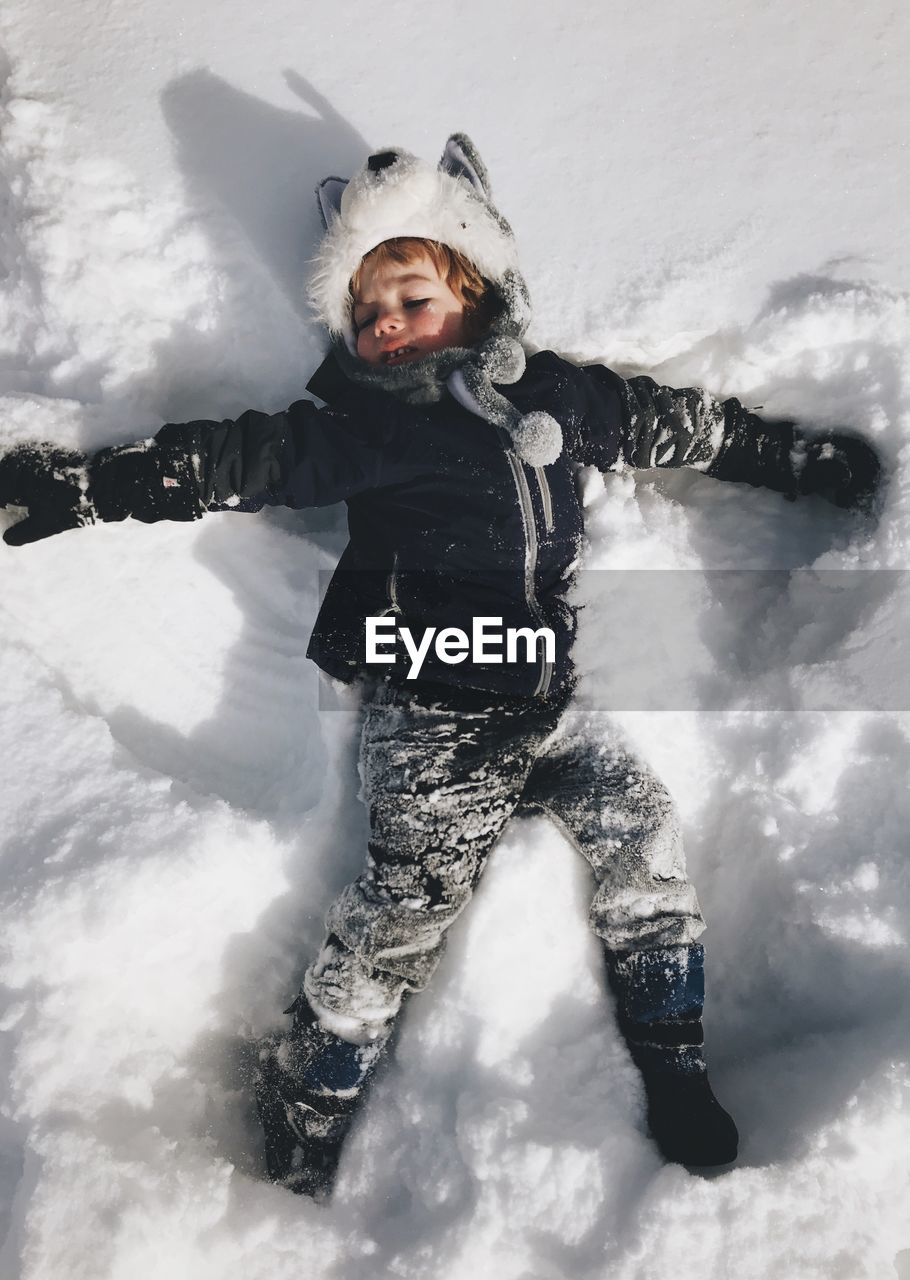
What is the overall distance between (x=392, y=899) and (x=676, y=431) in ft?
3.23

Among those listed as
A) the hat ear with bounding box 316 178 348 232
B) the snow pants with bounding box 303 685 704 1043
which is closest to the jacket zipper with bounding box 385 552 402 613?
the snow pants with bounding box 303 685 704 1043

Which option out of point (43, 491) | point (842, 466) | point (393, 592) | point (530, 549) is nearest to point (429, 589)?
point (393, 592)

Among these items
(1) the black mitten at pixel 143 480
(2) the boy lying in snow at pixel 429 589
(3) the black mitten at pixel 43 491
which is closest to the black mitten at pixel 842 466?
(2) the boy lying in snow at pixel 429 589

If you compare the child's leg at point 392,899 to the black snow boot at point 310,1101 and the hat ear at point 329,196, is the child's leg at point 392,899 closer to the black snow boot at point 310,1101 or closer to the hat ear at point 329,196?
the black snow boot at point 310,1101

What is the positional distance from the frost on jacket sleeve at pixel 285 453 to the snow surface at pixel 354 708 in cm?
22

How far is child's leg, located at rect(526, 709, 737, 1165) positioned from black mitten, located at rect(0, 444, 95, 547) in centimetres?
90

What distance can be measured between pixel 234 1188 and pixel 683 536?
1449mm

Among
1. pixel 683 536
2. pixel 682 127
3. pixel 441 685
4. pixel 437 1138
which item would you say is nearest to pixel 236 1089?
pixel 437 1138

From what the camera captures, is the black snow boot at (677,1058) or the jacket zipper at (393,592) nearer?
the black snow boot at (677,1058)

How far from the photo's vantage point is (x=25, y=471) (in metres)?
1.38

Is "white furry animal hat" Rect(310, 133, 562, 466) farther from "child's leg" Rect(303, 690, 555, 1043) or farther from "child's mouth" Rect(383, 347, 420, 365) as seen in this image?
"child's leg" Rect(303, 690, 555, 1043)

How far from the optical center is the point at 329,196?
4.85 feet

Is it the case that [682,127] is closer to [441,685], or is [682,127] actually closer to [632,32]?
[632,32]

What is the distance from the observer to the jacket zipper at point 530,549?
1.41 meters
